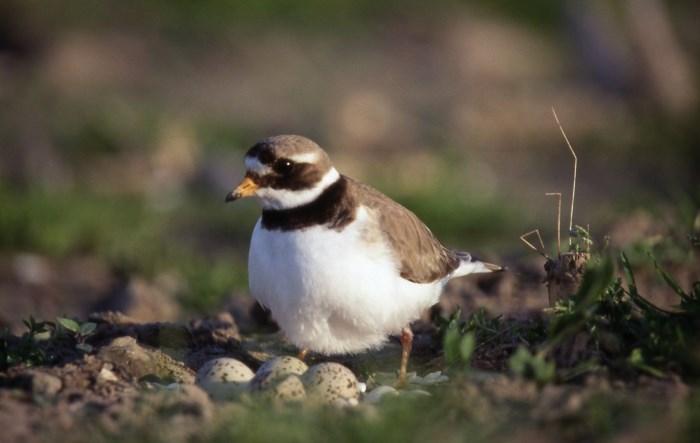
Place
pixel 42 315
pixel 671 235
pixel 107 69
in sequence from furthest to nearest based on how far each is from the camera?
1. pixel 107 69
2. pixel 42 315
3. pixel 671 235

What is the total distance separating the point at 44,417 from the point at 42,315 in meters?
3.36

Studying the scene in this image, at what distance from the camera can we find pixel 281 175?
16.9 ft

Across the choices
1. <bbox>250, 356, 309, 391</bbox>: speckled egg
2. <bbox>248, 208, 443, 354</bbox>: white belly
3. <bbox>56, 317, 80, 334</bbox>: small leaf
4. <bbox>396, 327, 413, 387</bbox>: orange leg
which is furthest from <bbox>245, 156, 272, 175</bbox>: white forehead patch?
<bbox>56, 317, 80, 334</bbox>: small leaf

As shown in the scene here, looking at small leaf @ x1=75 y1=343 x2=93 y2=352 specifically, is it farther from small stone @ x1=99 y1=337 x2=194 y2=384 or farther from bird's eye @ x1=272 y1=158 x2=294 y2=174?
bird's eye @ x1=272 y1=158 x2=294 y2=174

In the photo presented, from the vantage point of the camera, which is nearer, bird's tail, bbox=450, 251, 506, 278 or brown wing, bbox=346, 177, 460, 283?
brown wing, bbox=346, 177, 460, 283

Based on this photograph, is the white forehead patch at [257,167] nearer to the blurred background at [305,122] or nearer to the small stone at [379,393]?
the small stone at [379,393]

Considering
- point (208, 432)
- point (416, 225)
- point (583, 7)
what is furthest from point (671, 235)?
point (583, 7)

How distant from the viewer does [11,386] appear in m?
4.75

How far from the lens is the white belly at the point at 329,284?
4918mm

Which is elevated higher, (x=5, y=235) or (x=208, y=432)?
(x=208, y=432)

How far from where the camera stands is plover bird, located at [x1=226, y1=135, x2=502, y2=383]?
4.94m

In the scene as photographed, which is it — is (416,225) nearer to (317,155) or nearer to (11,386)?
(317,155)

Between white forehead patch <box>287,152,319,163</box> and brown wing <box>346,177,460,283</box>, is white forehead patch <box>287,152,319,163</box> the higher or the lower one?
the higher one

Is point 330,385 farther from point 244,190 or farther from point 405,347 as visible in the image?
point 244,190
